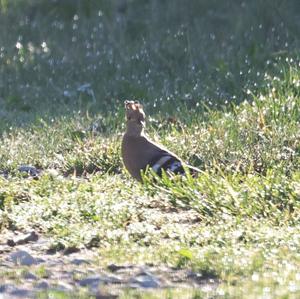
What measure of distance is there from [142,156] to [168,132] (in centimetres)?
150

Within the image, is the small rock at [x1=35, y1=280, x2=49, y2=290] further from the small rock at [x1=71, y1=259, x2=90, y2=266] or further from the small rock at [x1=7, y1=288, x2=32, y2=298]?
the small rock at [x1=71, y1=259, x2=90, y2=266]

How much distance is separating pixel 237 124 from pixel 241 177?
140cm

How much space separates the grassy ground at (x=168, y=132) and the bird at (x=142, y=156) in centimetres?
15

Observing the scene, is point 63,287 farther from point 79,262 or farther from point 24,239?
point 24,239

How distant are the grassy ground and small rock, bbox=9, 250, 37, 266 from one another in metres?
0.22

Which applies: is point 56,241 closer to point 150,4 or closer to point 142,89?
point 142,89

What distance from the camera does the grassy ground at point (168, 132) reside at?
5.67 meters

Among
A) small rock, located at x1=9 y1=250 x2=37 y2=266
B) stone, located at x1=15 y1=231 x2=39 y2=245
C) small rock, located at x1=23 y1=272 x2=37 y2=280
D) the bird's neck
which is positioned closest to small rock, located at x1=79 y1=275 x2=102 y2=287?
small rock, located at x1=23 y1=272 x2=37 y2=280

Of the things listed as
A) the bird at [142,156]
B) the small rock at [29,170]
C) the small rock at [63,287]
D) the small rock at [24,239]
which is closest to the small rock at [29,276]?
the small rock at [63,287]

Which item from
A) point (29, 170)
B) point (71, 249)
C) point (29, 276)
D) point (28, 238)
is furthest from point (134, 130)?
point (29, 276)

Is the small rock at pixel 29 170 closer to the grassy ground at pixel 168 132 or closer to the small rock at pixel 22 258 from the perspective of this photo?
the grassy ground at pixel 168 132

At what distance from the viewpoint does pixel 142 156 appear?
729 centimetres

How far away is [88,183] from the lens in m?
7.23

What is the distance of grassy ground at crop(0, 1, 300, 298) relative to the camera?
5.67m
